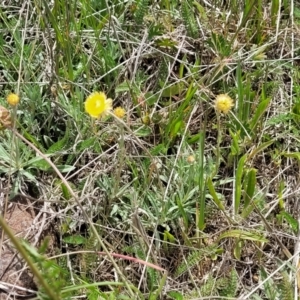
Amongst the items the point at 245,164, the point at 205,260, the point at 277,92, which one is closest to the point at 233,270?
the point at 205,260

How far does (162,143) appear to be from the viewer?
1563mm

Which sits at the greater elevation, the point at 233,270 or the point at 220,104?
the point at 220,104

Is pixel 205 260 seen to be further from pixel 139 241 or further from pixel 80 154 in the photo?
pixel 80 154

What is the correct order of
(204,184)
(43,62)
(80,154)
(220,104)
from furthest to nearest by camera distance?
(43,62) → (80,154) → (204,184) → (220,104)

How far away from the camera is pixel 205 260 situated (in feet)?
4.66

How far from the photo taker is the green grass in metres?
1.38

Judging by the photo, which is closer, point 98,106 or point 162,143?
point 98,106

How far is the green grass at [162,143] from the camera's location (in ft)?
4.52

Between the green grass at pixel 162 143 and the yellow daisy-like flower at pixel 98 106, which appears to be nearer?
the yellow daisy-like flower at pixel 98 106

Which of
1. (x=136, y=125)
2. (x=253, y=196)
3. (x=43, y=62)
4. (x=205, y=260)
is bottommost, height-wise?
(x=205, y=260)

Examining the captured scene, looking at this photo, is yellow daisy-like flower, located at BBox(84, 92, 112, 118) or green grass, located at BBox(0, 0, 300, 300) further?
green grass, located at BBox(0, 0, 300, 300)

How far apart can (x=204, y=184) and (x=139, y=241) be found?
22cm

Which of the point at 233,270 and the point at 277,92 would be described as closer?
the point at 233,270

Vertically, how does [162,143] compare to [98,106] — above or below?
below
